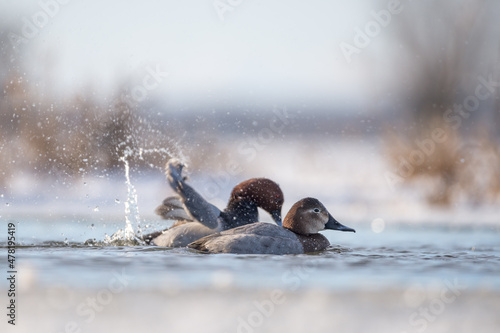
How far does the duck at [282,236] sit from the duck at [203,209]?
0.39 metres

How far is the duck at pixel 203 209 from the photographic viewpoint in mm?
7266

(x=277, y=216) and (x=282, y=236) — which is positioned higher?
(x=277, y=216)

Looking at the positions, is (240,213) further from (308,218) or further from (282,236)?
(282,236)

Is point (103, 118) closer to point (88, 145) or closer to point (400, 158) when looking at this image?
Answer: point (88, 145)

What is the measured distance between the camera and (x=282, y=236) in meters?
6.89

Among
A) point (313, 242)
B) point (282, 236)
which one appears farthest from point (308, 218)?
point (282, 236)

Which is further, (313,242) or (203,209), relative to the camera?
(203,209)

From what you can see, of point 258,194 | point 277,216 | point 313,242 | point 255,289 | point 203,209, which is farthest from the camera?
point 277,216

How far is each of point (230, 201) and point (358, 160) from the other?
4692 millimetres

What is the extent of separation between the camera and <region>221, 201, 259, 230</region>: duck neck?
771cm

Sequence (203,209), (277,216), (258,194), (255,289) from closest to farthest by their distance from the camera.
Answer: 1. (255,289)
2. (203,209)
3. (258,194)
4. (277,216)

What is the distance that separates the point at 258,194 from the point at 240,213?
257 millimetres

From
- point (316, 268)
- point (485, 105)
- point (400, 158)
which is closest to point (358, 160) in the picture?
point (400, 158)

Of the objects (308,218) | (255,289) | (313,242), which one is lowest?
(255,289)
